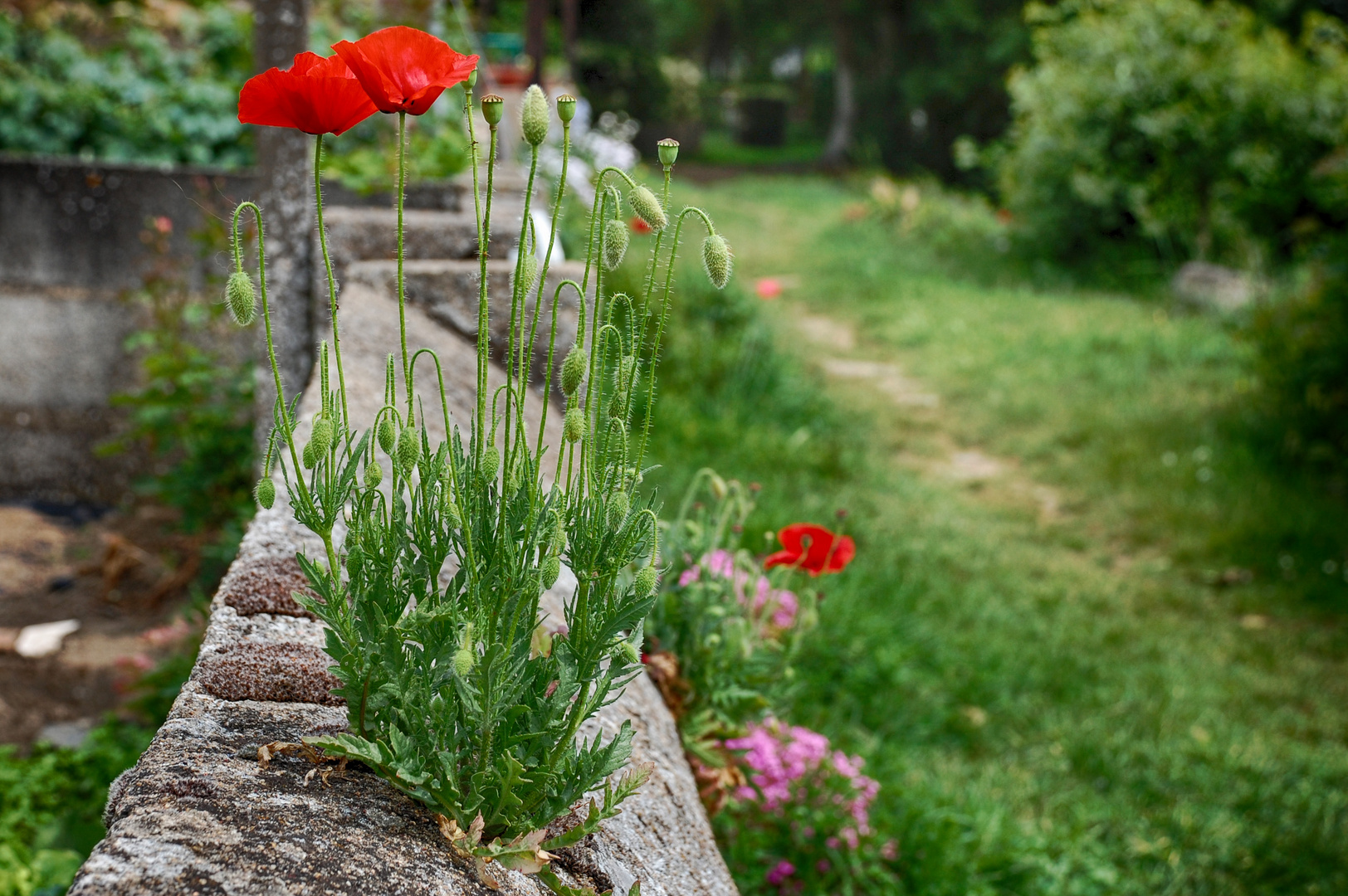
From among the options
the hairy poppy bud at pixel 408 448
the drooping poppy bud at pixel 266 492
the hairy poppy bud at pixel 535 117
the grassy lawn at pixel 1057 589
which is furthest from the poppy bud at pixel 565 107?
the grassy lawn at pixel 1057 589

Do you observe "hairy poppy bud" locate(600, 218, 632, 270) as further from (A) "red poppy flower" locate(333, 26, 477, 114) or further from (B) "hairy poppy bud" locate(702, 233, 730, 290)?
(A) "red poppy flower" locate(333, 26, 477, 114)

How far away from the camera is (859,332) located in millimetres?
7922

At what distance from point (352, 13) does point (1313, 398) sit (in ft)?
17.1

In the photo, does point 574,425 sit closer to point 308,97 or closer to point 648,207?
point 648,207

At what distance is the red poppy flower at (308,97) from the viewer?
0.94 meters

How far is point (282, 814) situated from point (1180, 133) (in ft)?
30.9

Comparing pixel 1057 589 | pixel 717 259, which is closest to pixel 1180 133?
pixel 1057 589

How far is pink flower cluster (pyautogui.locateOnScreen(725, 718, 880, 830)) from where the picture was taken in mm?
2205

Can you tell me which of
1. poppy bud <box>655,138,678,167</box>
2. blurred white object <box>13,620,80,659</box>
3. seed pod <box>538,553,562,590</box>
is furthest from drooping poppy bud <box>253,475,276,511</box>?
blurred white object <box>13,620,80,659</box>

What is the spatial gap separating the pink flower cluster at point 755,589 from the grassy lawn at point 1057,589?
50cm

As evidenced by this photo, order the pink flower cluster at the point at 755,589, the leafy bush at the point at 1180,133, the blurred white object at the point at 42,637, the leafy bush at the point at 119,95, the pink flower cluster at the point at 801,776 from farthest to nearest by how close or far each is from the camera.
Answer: the leafy bush at the point at 1180,133 → the leafy bush at the point at 119,95 → the blurred white object at the point at 42,637 → the pink flower cluster at the point at 801,776 → the pink flower cluster at the point at 755,589

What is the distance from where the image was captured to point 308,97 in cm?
95

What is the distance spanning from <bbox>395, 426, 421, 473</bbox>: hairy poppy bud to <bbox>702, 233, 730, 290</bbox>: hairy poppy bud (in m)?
0.32

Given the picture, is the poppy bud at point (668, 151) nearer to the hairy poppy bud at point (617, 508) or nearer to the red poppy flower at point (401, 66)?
the red poppy flower at point (401, 66)
